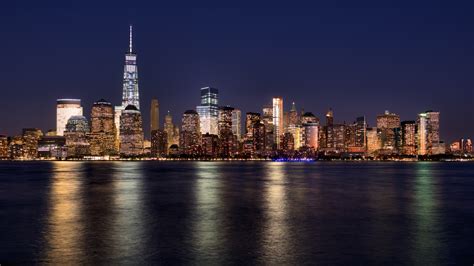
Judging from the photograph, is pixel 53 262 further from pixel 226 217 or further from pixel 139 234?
pixel 226 217

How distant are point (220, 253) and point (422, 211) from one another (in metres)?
25.1

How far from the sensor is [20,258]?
24.2m

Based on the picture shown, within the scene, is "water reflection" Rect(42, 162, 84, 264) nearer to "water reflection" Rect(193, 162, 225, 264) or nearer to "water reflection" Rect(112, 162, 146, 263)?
"water reflection" Rect(112, 162, 146, 263)

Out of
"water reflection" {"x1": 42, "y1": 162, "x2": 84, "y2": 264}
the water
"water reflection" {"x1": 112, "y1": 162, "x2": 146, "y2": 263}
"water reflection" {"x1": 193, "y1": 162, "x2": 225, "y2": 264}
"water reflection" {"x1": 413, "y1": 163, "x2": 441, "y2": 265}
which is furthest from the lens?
"water reflection" {"x1": 193, "y1": 162, "x2": 225, "y2": 264}

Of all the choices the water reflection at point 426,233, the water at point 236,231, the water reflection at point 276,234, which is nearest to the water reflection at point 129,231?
the water at point 236,231

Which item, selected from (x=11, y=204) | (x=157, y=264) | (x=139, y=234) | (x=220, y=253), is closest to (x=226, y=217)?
(x=139, y=234)

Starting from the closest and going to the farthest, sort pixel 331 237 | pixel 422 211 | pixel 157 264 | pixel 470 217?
pixel 157 264 < pixel 331 237 < pixel 470 217 < pixel 422 211

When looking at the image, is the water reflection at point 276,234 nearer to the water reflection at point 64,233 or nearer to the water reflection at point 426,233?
the water reflection at point 426,233

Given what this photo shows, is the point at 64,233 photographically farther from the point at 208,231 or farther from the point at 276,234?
the point at 276,234

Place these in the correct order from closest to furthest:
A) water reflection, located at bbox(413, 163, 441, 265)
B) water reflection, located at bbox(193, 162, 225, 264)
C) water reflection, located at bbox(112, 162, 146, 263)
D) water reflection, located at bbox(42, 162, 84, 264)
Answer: water reflection, located at bbox(42, 162, 84, 264)
water reflection, located at bbox(413, 163, 441, 265)
water reflection, located at bbox(112, 162, 146, 263)
water reflection, located at bbox(193, 162, 225, 264)

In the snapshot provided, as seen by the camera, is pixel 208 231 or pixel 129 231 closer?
pixel 129 231

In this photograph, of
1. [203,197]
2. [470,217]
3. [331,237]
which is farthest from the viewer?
[203,197]

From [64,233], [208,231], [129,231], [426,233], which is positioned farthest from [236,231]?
[426,233]

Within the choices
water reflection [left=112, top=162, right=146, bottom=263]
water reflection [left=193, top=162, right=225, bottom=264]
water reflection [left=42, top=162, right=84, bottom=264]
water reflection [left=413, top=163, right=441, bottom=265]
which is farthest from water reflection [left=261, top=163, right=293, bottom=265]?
water reflection [left=42, top=162, right=84, bottom=264]
